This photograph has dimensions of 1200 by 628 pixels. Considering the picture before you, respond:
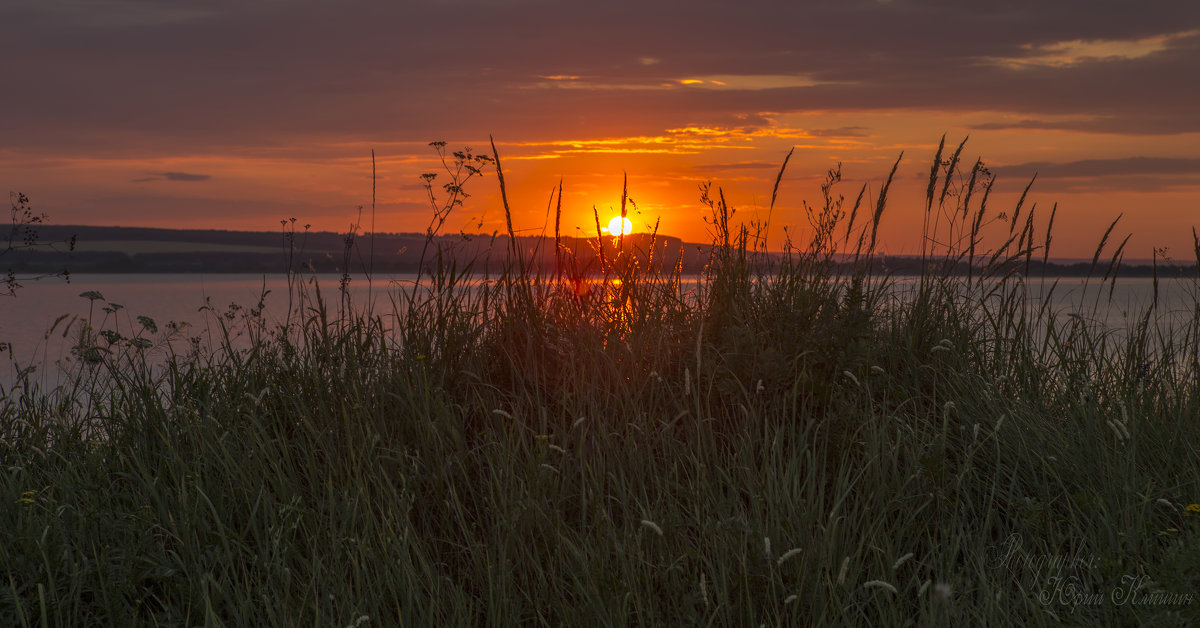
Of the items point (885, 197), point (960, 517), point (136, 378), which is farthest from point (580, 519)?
point (885, 197)

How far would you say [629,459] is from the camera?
319 centimetres

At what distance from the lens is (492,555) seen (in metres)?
2.80

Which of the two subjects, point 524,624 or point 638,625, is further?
point 524,624

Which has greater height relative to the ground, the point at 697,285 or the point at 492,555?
the point at 697,285

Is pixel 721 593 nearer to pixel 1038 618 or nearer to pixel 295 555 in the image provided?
pixel 1038 618

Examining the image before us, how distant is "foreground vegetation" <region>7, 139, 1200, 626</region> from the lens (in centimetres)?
258

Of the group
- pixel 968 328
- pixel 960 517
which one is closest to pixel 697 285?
pixel 968 328

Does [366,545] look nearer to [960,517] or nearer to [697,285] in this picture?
[960,517]

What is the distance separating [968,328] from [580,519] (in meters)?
2.55

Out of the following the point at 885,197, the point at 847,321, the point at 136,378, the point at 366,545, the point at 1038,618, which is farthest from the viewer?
the point at 885,197

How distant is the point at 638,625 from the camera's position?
2.50 metres

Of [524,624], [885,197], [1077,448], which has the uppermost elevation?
[885,197]

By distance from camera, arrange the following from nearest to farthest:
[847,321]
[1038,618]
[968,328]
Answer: [1038,618] → [847,321] → [968,328]

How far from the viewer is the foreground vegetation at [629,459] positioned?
102 inches
